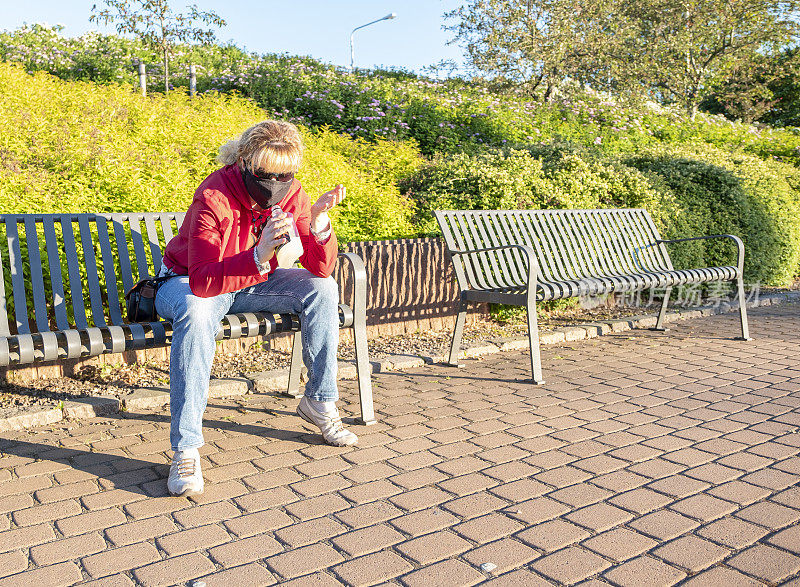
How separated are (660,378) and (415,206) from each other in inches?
118

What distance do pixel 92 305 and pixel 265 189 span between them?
129cm

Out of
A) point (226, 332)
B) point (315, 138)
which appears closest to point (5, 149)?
point (226, 332)

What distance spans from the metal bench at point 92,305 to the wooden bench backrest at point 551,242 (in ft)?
4.94

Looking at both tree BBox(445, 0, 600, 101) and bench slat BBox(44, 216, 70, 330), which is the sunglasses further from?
tree BBox(445, 0, 600, 101)

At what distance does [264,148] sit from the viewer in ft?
10.2

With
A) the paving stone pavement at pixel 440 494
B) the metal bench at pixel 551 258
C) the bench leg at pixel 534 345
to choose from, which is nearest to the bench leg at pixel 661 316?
the metal bench at pixel 551 258

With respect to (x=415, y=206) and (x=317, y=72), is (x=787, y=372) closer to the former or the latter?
(x=415, y=206)

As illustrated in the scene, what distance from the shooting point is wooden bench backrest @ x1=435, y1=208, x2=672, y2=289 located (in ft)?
17.2

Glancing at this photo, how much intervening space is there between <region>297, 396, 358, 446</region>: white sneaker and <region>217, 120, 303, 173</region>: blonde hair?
114 centimetres

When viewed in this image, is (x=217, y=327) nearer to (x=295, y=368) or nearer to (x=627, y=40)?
(x=295, y=368)

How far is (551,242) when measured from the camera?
5789mm

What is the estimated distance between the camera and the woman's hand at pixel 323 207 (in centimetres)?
334

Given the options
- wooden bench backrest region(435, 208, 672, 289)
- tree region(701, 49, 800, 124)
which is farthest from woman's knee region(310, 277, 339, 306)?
tree region(701, 49, 800, 124)

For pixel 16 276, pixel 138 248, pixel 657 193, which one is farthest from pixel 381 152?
pixel 16 276
